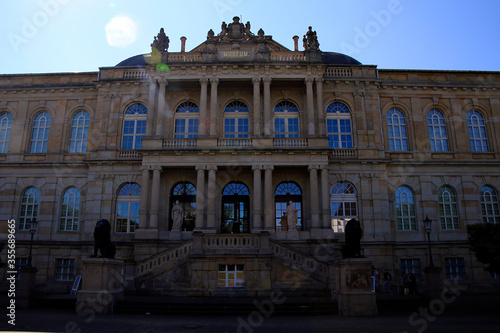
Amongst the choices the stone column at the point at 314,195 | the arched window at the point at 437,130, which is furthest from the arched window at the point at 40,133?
the arched window at the point at 437,130

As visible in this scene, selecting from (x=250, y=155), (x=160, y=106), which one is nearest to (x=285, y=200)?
(x=250, y=155)

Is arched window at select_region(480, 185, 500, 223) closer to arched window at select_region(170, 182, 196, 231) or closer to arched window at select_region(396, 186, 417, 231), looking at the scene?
arched window at select_region(396, 186, 417, 231)

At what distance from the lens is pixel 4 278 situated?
2603 centimetres

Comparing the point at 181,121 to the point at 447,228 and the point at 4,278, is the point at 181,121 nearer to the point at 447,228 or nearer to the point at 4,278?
the point at 4,278

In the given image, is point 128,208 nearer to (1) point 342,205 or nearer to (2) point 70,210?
(2) point 70,210

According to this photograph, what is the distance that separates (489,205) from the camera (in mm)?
27703

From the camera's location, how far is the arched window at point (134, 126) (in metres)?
28.3

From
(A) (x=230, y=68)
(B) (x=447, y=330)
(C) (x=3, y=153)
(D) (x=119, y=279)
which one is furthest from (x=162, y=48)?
(B) (x=447, y=330)

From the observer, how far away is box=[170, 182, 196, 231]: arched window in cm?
2641

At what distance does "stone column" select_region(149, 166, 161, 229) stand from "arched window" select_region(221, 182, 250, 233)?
14.5 ft

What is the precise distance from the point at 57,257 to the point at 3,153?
30.8 ft

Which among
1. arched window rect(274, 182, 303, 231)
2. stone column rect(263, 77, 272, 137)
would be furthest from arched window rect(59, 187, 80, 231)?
stone column rect(263, 77, 272, 137)

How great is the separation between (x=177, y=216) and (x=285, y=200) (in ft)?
23.9

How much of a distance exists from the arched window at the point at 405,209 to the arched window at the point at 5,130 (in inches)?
1144
